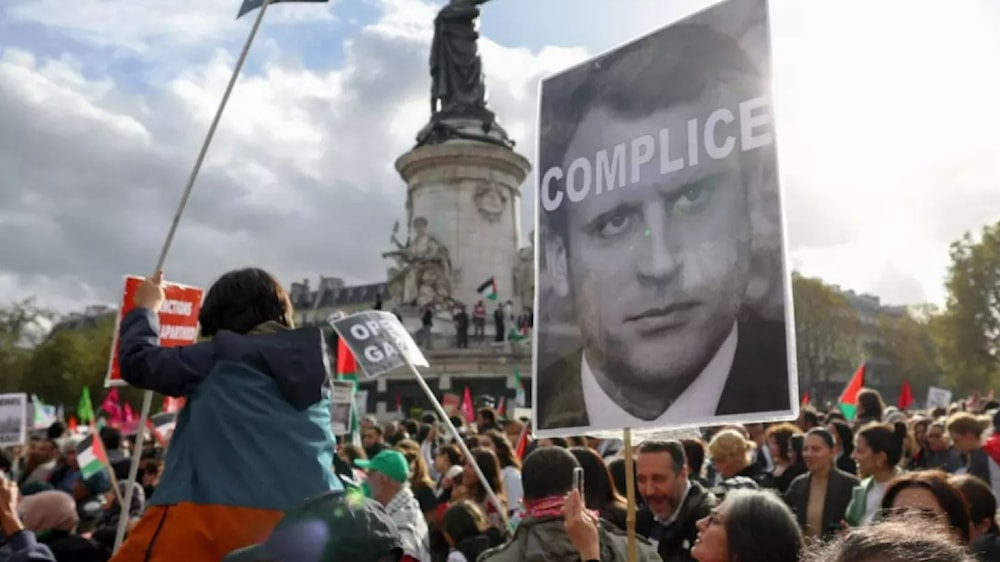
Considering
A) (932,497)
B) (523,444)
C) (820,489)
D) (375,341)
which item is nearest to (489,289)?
(523,444)

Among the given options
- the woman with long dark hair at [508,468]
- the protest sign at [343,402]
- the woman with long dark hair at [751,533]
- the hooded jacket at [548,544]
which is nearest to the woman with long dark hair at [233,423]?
the hooded jacket at [548,544]

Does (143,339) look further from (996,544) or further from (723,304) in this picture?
(996,544)

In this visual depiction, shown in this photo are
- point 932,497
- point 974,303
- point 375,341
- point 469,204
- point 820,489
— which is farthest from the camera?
point 974,303

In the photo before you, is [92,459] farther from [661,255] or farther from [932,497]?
[932,497]

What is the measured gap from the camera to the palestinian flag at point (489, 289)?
3122 cm

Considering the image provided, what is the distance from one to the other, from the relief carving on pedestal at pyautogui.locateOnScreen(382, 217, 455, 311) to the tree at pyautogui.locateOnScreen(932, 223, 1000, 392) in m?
24.7

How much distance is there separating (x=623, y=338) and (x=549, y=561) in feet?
2.66

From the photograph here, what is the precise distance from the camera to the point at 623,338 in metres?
3.42

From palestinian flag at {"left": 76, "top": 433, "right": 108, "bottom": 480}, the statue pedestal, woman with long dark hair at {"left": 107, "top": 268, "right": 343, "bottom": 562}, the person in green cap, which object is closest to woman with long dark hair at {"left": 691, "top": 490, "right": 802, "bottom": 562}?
woman with long dark hair at {"left": 107, "top": 268, "right": 343, "bottom": 562}

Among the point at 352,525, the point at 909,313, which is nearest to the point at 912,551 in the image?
the point at 352,525

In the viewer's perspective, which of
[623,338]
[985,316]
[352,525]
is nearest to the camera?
[352,525]

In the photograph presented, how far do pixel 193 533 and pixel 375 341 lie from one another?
18.4 ft

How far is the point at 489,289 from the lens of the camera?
32.2 m

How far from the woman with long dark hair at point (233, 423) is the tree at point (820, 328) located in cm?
6554
